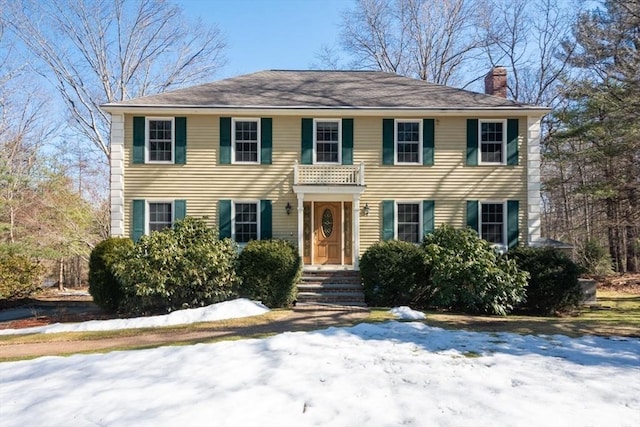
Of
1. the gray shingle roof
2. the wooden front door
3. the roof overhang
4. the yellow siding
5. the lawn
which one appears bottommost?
the lawn

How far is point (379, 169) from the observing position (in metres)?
13.5

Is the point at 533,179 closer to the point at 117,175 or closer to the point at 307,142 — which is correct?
the point at 307,142

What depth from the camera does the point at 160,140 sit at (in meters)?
13.2

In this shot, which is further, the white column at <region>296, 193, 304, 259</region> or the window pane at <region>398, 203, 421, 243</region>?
the window pane at <region>398, 203, 421, 243</region>

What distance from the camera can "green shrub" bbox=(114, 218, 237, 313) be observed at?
10195mm

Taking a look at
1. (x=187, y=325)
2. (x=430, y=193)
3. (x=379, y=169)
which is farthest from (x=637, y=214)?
(x=187, y=325)

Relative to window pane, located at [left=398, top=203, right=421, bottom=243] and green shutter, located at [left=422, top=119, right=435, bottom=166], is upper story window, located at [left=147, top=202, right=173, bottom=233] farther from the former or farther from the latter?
green shutter, located at [left=422, top=119, right=435, bottom=166]

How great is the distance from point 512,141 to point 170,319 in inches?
454

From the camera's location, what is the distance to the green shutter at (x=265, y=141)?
43.7 ft

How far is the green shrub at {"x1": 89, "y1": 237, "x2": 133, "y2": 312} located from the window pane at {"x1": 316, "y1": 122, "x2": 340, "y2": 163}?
6.38 metres

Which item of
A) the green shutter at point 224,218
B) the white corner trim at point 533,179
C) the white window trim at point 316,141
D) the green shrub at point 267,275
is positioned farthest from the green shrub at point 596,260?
the green shutter at point 224,218

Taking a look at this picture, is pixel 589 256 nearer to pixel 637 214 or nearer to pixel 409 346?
pixel 637 214

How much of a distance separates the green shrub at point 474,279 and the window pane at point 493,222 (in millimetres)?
2627

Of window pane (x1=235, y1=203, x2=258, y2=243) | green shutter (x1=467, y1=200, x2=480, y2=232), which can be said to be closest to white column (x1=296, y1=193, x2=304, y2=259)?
window pane (x1=235, y1=203, x2=258, y2=243)
